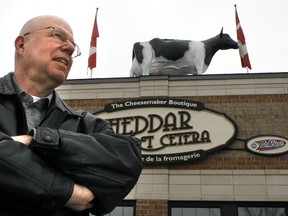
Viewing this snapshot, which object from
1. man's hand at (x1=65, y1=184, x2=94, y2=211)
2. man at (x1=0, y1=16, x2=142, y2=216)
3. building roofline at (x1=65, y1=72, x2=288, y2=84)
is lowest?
man's hand at (x1=65, y1=184, x2=94, y2=211)

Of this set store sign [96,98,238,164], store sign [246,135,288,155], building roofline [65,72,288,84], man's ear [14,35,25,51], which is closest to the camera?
man's ear [14,35,25,51]

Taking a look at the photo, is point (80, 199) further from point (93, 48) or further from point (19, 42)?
point (93, 48)

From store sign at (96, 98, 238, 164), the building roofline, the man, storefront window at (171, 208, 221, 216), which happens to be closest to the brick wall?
storefront window at (171, 208, 221, 216)

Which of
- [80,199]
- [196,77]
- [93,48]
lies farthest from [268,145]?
[80,199]

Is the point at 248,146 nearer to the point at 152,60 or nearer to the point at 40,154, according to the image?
the point at 152,60

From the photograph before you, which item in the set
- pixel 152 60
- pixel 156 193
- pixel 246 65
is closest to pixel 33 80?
pixel 156 193

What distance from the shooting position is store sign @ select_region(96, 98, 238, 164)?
9.39 metres

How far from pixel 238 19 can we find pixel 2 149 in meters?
13.6

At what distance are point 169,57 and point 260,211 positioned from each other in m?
5.22

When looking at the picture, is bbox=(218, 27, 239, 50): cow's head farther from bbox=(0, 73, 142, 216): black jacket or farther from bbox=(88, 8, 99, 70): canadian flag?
bbox=(0, 73, 142, 216): black jacket

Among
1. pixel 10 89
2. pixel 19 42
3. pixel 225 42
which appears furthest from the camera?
pixel 225 42

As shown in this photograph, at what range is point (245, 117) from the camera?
9.72 m

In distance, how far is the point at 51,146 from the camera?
151 cm

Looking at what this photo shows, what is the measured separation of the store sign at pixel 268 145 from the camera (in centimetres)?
921
